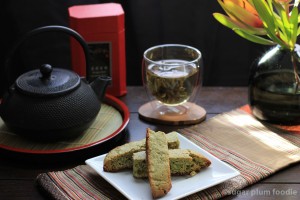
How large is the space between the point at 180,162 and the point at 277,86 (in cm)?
36

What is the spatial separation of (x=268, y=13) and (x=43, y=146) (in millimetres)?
540

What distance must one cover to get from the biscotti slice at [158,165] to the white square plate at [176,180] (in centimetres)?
2

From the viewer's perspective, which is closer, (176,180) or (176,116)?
(176,180)

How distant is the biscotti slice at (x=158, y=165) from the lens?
0.95m

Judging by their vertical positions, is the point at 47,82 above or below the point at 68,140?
above

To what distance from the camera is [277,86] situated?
4.12 ft

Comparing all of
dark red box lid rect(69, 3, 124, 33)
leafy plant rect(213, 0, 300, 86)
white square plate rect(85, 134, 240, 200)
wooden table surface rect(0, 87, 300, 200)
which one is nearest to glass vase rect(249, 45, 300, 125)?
leafy plant rect(213, 0, 300, 86)

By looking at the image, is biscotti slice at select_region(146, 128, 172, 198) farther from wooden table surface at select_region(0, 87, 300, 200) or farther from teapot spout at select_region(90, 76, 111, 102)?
teapot spout at select_region(90, 76, 111, 102)

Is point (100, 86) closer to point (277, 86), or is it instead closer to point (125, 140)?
point (125, 140)

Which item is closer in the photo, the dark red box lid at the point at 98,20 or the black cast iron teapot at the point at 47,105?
the black cast iron teapot at the point at 47,105

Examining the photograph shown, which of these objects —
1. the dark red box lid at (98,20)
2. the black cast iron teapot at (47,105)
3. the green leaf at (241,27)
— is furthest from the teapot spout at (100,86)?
the green leaf at (241,27)

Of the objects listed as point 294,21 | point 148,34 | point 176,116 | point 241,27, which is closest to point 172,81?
point 176,116

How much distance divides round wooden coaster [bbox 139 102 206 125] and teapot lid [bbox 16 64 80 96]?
22cm

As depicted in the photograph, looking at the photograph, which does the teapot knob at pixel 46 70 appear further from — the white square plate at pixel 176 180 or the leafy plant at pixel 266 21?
the leafy plant at pixel 266 21
